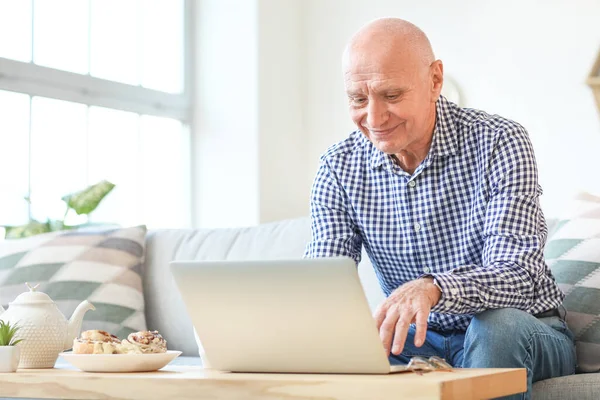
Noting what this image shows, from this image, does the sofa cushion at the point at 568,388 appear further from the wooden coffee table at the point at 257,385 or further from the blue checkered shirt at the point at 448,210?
the wooden coffee table at the point at 257,385

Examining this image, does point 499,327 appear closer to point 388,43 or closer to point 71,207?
point 388,43

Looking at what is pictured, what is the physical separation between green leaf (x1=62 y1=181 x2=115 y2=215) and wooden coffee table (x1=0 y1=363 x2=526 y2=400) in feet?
6.13

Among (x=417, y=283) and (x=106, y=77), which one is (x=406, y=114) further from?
(x=106, y=77)

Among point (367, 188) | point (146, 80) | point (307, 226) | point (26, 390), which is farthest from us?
point (146, 80)

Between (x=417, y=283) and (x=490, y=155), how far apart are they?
0.46 m

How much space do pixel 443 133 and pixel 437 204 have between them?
150 millimetres

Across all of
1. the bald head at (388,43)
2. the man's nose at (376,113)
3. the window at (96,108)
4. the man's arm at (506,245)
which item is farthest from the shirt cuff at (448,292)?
the window at (96,108)

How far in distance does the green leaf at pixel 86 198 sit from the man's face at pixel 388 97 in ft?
5.29

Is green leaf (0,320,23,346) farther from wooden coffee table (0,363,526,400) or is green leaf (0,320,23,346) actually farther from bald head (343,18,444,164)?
bald head (343,18,444,164)

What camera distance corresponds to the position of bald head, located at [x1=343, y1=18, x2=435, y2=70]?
1.84m

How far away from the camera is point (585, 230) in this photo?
88.2 inches

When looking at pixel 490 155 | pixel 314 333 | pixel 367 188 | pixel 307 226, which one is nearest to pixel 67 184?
pixel 307 226

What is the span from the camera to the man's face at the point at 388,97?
6.00ft

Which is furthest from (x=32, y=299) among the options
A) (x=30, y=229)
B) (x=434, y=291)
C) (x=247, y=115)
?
(x=247, y=115)
